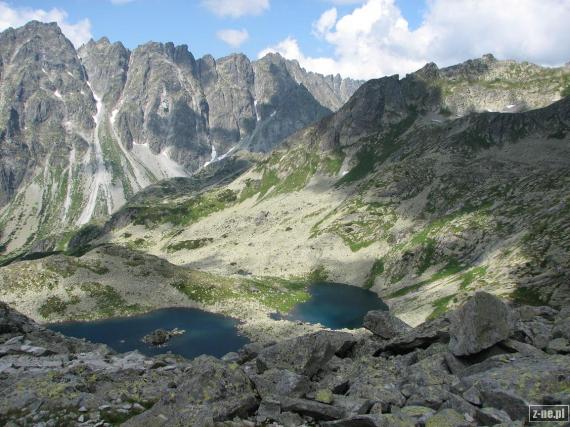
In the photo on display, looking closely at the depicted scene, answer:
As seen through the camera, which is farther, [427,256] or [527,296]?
[427,256]

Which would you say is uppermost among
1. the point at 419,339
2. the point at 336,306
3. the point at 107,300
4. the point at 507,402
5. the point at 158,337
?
the point at 107,300

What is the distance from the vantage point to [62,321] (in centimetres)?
8919

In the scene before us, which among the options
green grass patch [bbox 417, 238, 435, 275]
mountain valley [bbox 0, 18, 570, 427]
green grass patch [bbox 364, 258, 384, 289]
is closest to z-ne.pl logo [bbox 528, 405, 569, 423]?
mountain valley [bbox 0, 18, 570, 427]

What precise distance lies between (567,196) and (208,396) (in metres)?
123

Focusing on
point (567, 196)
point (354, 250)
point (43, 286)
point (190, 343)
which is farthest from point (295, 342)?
point (354, 250)

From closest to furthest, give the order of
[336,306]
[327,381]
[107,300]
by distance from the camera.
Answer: [327,381], [107,300], [336,306]

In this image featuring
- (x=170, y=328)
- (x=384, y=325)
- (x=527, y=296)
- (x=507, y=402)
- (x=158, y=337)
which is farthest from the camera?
(x=170, y=328)

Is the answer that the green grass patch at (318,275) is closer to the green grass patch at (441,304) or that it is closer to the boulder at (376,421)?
the green grass patch at (441,304)

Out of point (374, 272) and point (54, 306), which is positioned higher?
point (54, 306)

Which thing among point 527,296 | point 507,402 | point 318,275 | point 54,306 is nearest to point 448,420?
point 507,402

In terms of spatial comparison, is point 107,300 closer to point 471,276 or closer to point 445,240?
point 471,276

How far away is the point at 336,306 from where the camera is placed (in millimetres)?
121125

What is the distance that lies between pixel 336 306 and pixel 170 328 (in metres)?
47.9

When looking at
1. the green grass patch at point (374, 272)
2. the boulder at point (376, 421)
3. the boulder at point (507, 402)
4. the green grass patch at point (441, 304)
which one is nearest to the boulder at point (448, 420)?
the boulder at point (376, 421)
